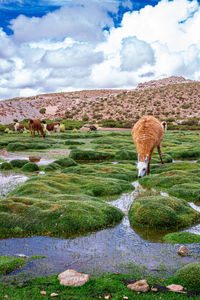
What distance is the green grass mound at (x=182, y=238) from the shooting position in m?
7.41

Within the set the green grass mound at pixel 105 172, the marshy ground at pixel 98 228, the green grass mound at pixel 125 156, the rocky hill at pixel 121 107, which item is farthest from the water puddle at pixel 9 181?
the rocky hill at pixel 121 107

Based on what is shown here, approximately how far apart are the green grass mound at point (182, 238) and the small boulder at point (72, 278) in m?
3.01

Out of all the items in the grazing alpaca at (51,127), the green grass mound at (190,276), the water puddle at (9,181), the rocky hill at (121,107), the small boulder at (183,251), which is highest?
the rocky hill at (121,107)

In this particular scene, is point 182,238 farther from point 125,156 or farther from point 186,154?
point 186,154

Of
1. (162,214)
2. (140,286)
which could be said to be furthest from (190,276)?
(162,214)

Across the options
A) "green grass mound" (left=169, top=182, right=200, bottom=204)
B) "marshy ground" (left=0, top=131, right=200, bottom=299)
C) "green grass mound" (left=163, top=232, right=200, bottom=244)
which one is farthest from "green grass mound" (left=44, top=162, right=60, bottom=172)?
"green grass mound" (left=163, top=232, right=200, bottom=244)

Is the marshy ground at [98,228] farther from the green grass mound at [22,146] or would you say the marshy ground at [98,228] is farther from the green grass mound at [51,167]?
the green grass mound at [22,146]

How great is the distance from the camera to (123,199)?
1170 centimetres

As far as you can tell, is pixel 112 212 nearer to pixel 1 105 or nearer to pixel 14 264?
pixel 14 264

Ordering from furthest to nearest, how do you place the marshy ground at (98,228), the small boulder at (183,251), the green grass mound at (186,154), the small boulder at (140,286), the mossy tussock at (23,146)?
the mossy tussock at (23,146), the green grass mound at (186,154), the small boulder at (183,251), the marshy ground at (98,228), the small boulder at (140,286)

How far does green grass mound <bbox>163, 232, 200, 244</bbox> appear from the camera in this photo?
741 centimetres

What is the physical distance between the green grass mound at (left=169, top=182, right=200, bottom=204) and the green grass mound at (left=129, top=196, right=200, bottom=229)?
1.95 m

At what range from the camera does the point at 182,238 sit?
7.52 metres

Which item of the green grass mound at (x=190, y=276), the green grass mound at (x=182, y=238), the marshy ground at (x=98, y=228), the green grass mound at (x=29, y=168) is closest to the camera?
the green grass mound at (x=190, y=276)
